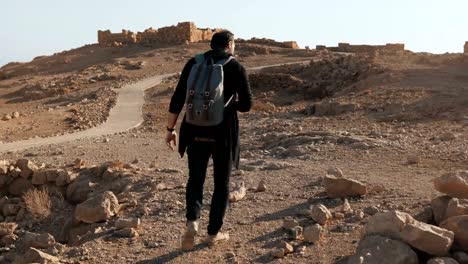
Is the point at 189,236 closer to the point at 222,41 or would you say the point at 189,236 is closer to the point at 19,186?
the point at 222,41

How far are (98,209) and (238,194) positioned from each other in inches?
59.9

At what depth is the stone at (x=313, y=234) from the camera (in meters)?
4.91

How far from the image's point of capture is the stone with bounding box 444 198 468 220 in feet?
14.7

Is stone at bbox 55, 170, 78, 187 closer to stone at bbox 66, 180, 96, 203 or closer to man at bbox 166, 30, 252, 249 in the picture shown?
stone at bbox 66, 180, 96, 203

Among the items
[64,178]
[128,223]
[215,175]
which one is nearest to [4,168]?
[64,178]

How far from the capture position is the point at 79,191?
326 inches

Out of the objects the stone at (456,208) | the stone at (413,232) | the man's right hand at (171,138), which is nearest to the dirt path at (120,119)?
the man's right hand at (171,138)

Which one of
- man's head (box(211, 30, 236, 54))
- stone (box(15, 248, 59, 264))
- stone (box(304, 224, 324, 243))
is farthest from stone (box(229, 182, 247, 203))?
man's head (box(211, 30, 236, 54))

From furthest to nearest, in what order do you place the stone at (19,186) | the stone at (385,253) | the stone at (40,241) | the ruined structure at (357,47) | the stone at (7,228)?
1. the ruined structure at (357,47)
2. the stone at (19,186)
3. the stone at (7,228)
4. the stone at (40,241)
5. the stone at (385,253)

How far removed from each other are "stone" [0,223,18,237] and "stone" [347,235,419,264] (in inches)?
199

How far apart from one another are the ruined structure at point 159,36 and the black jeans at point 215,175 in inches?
1259

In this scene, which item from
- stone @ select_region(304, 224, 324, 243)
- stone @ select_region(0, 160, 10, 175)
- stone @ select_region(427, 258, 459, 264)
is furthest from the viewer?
stone @ select_region(0, 160, 10, 175)

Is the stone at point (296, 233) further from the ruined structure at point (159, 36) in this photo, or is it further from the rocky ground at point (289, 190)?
the ruined structure at point (159, 36)

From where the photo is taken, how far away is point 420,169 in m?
7.61
